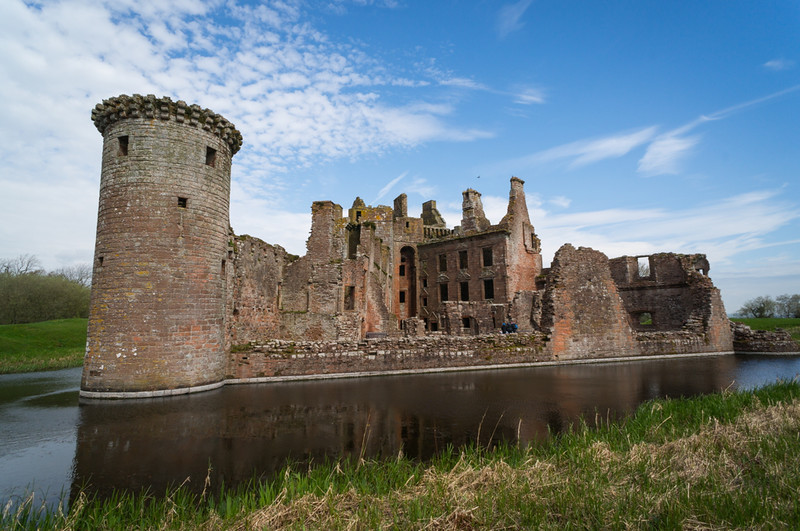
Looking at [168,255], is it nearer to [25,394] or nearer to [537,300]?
[25,394]

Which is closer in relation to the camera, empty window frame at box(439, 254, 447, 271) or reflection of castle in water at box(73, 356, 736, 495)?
reflection of castle in water at box(73, 356, 736, 495)

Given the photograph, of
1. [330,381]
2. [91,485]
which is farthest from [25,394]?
[91,485]

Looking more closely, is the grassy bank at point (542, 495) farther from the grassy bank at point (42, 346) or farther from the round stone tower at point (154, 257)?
the grassy bank at point (42, 346)

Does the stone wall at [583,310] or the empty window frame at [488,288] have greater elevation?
the empty window frame at [488,288]

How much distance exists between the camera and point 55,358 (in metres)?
23.8

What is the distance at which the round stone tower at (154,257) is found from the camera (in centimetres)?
1246

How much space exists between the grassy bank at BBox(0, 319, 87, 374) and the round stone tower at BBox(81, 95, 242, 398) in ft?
42.2

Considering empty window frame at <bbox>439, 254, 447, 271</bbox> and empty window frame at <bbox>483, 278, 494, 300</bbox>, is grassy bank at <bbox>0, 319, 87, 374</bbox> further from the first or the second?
empty window frame at <bbox>483, 278, 494, 300</bbox>

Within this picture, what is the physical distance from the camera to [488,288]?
39.2 metres

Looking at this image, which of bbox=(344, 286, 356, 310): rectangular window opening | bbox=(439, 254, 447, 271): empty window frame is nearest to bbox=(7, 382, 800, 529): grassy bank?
bbox=(344, 286, 356, 310): rectangular window opening

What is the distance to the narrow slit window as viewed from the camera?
14.5 m

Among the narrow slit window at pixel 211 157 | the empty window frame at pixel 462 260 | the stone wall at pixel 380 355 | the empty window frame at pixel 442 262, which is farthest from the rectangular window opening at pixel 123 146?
the empty window frame at pixel 442 262

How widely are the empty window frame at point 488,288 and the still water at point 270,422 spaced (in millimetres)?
23130

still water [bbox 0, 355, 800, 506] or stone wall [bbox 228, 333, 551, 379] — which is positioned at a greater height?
stone wall [bbox 228, 333, 551, 379]
